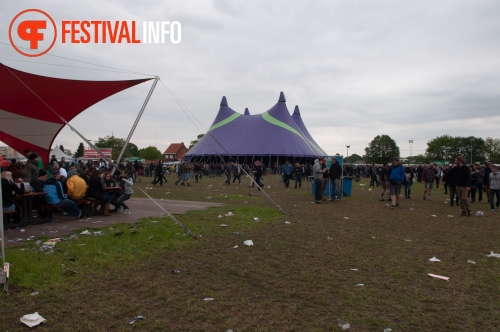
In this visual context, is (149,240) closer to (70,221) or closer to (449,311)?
(70,221)

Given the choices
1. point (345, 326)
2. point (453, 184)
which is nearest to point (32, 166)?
point (345, 326)

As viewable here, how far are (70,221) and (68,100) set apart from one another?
168 inches

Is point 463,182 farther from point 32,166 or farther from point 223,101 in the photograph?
point 223,101

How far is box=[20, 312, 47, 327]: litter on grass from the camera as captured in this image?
11.3 ft

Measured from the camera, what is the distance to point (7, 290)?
4207 millimetres

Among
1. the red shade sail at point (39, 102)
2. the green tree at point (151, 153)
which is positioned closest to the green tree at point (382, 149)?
the green tree at point (151, 153)

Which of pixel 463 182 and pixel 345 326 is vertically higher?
pixel 463 182

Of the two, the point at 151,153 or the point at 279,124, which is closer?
the point at 279,124

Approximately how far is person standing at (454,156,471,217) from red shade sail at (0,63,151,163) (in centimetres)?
919

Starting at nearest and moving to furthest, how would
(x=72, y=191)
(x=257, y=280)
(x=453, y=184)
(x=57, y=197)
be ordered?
(x=257, y=280) → (x=57, y=197) → (x=72, y=191) → (x=453, y=184)

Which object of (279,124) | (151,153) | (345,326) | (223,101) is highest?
(223,101)

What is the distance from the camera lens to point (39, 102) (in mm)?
11023

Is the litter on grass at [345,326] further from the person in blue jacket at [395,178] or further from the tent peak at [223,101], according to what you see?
the tent peak at [223,101]

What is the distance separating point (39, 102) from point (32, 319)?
360 inches
